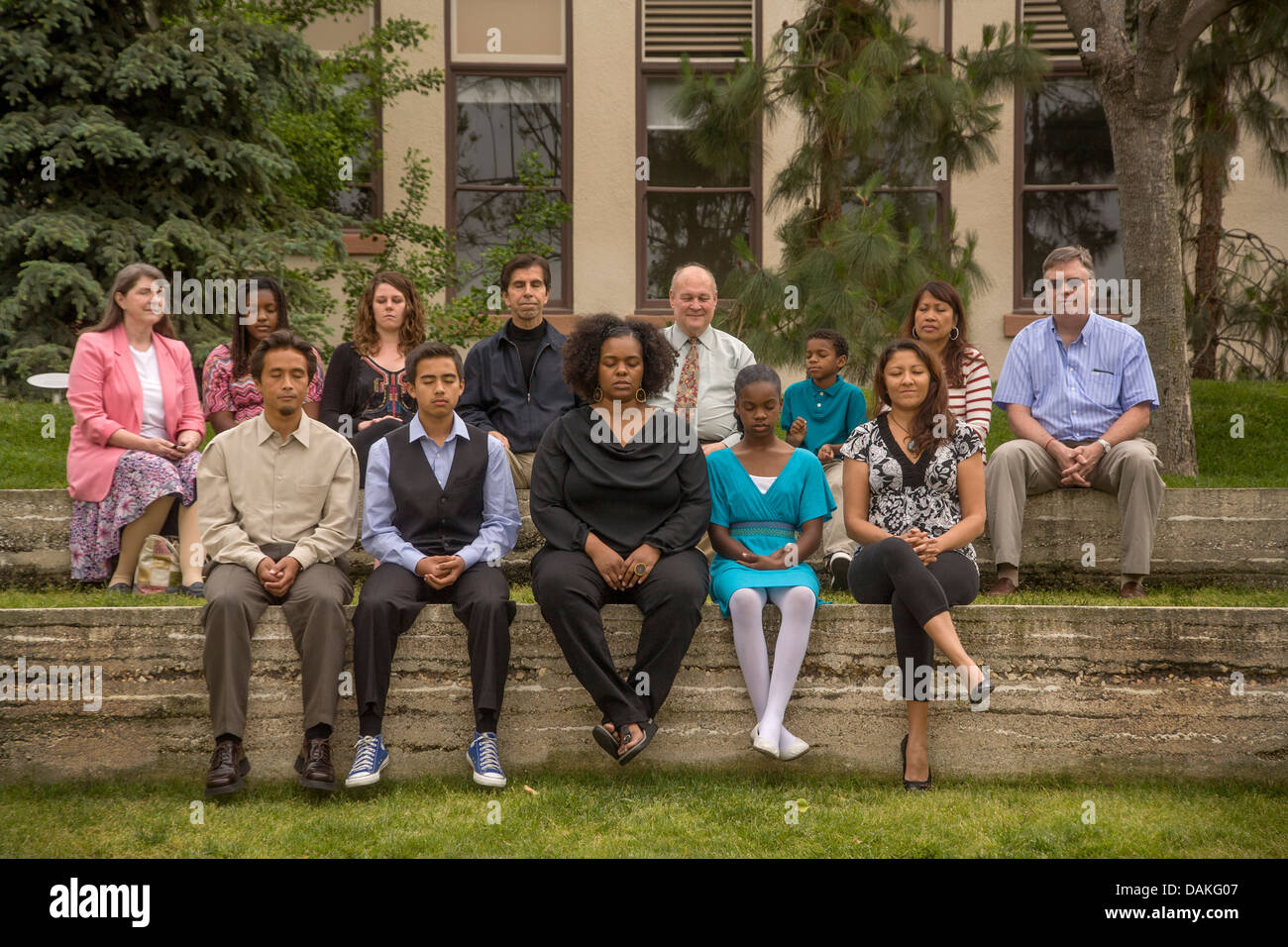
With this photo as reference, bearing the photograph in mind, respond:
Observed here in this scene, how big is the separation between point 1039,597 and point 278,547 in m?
3.14

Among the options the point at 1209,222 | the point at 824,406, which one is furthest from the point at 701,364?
the point at 1209,222

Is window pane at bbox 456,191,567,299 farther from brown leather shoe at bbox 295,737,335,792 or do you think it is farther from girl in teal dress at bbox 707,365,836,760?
brown leather shoe at bbox 295,737,335,792

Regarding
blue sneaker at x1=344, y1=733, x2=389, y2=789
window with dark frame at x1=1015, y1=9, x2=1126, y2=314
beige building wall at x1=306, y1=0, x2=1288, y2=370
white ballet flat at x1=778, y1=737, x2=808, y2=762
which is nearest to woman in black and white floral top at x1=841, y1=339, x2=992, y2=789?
white ballet flat at x1=778, y1=737, x2=808, y2=762

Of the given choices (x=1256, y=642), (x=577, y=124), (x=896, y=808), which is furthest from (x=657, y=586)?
(x=577, y=124)

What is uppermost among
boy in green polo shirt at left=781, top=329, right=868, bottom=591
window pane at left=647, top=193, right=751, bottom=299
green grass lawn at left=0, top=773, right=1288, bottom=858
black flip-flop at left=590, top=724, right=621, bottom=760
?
window pane at left=647, top=193, right=751, bottom=299

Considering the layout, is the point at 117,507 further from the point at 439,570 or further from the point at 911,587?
the point at 911,587

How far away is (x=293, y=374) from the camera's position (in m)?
4.73

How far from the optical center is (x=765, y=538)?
15.3 feet

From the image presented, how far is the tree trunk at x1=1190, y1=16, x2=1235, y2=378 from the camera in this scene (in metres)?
9.29

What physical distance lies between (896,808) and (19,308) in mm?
6488

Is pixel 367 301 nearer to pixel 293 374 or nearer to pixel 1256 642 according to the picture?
pixel 293 374

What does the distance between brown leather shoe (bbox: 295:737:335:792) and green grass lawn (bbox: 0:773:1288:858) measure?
8cm

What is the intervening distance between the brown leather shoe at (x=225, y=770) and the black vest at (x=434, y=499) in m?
0.96

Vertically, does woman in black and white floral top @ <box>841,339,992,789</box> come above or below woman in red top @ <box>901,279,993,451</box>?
below
